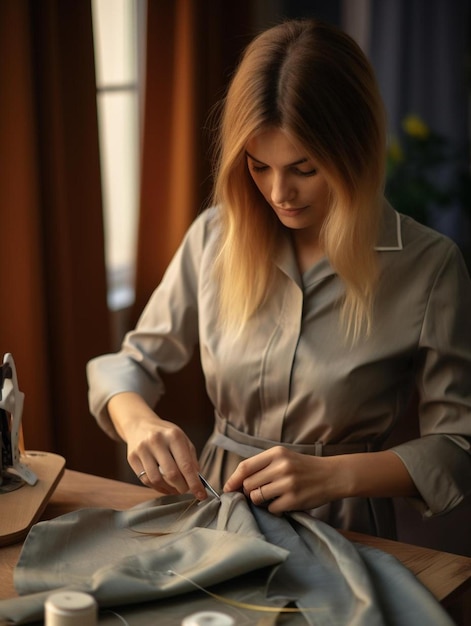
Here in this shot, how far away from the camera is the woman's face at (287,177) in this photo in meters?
1.76

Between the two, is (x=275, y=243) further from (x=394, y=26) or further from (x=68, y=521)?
(x=394, y=26)

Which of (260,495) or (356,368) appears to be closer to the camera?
(260,495)

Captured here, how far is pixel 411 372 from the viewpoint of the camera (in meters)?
1.96

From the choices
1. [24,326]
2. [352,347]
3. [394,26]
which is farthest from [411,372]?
[394,26]

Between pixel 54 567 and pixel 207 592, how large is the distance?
0.79ft

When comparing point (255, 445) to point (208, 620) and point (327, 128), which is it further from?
point (208, 620)

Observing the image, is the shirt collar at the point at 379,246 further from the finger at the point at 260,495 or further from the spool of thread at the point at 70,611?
the spool of thread at the point at 70,611

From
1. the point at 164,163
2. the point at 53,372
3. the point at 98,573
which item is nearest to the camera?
the point at 98,573

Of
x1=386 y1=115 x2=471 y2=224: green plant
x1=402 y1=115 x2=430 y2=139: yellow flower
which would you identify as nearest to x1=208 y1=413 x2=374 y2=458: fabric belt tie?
x1=386 y1=115 x2=471 y2=224: green plant

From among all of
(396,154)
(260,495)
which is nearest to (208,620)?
(260,495)

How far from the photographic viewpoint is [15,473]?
5.57ft

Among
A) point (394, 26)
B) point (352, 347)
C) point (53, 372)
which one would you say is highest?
point (394, 26)

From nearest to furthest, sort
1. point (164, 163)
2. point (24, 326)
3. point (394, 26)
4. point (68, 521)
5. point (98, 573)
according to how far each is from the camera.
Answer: point (98, 573)
point (68, 521)
point (24, 326)
point (164, 163)
point (394, 26)

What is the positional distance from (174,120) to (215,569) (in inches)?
90.8
